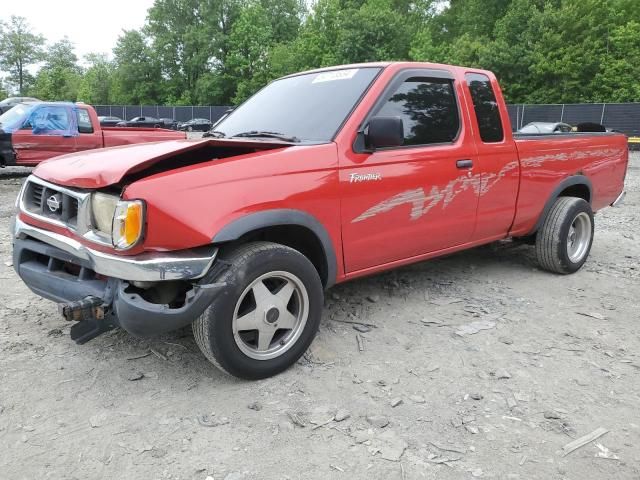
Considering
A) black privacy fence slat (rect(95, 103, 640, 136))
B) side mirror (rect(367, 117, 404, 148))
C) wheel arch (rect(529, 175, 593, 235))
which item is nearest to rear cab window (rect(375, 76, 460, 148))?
side mirror (rect(367, 117, 404, 148))

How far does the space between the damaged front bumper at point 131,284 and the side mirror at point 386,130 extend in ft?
4.10

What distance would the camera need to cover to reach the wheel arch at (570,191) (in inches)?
203

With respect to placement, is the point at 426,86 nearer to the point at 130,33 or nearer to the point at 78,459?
the point at 78,459

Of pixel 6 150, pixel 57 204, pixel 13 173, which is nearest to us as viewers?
pixel 57 204

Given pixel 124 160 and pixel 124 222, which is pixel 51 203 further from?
pixel 124 222

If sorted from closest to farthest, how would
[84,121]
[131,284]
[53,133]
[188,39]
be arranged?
[131,284], [53,133], [84,121], [188,39]

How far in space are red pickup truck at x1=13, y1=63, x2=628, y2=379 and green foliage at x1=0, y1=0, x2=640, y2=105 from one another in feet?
121

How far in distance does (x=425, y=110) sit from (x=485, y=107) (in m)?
0.78

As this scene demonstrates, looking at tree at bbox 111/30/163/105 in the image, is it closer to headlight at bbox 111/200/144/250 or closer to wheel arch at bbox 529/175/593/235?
wheel arch at bbox 529/175/593/235

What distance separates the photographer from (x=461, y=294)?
4.73 m

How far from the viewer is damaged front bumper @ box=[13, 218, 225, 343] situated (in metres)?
2.69

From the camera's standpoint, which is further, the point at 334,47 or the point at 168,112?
the point at 168,112

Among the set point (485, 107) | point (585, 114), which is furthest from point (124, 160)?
point (585, 114)

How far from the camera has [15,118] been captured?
11.4m
